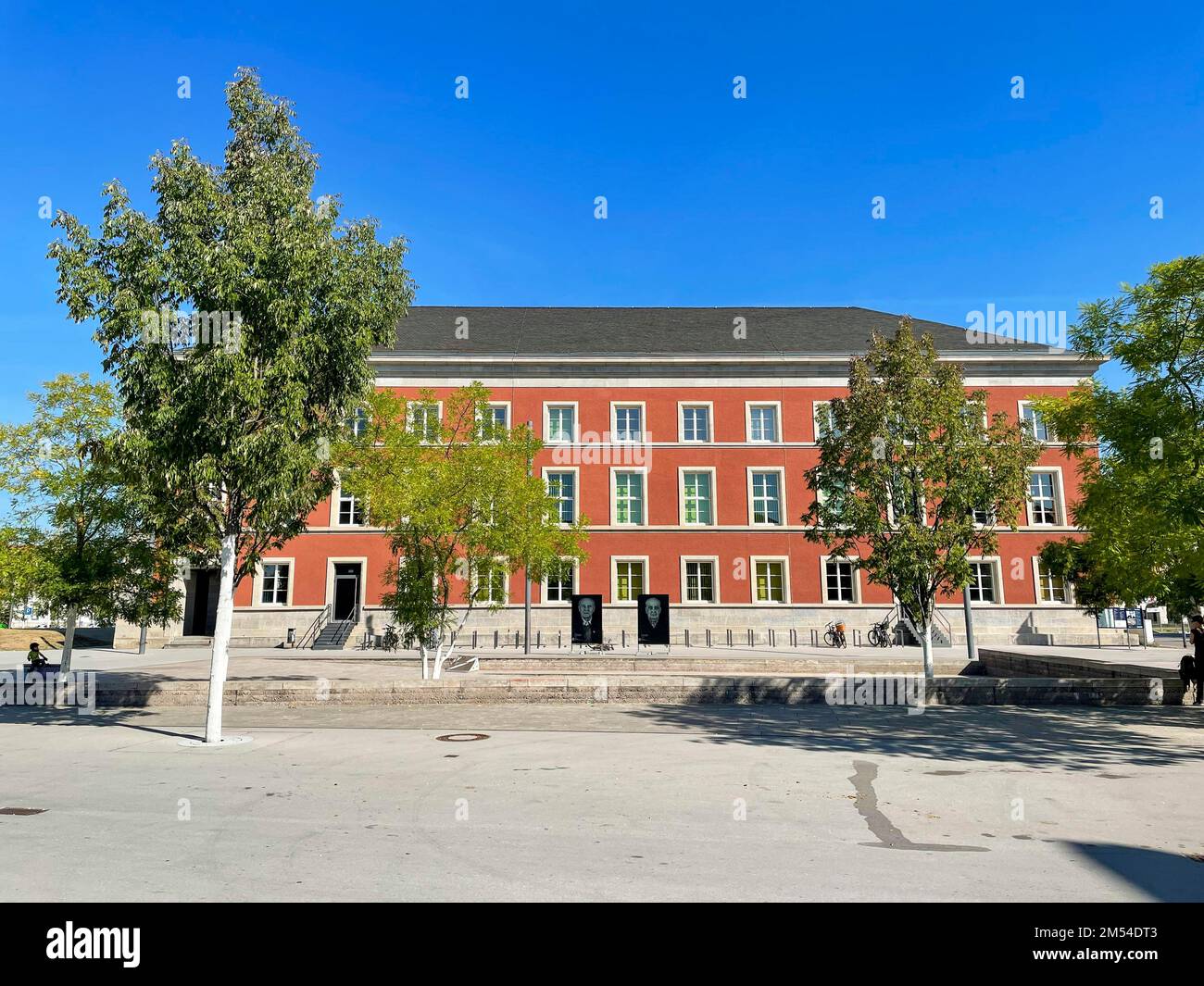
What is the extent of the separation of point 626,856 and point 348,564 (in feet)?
117

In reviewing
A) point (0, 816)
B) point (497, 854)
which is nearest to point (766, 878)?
point (497, 854)

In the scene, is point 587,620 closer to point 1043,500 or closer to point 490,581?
point 490,581

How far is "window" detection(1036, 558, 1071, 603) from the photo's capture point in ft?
124

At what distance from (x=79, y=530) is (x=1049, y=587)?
4034cm

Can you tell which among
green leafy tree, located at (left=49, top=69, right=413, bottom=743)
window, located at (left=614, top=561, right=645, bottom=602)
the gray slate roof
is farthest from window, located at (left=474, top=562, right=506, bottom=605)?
the gray slate roof

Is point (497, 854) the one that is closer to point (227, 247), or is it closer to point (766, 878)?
point (766, 878)

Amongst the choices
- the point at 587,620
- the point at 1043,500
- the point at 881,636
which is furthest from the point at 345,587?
the point at 1043,500

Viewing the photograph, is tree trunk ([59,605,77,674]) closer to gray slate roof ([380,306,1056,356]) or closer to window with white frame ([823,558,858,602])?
gray slate roof ([380,306,1056,356])

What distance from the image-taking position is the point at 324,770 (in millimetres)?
9312

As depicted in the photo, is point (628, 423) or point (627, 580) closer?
point (627, 580)

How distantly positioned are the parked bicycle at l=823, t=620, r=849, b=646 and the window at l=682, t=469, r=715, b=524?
7.86 meters

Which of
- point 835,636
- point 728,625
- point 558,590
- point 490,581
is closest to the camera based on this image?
point 490,581

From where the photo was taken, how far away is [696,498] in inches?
1553

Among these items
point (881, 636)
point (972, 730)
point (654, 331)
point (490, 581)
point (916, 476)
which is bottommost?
point (881, 636)
